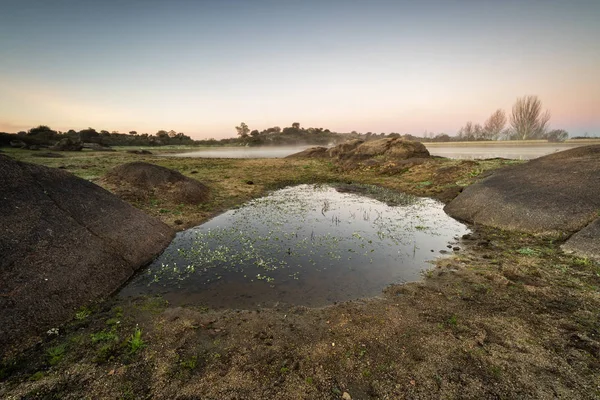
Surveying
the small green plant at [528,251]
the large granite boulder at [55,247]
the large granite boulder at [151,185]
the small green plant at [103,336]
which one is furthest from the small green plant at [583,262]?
the large granite boulder at [151,185]

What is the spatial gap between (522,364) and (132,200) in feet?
65.7

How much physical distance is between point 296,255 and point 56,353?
774cm

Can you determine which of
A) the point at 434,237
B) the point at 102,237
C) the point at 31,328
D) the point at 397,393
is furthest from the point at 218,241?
the point at 434,237

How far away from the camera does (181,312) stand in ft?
23.0

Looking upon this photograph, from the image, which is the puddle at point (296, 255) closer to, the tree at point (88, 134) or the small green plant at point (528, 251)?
the small green plant at point (528, 251)

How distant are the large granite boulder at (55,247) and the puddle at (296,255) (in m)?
0.98

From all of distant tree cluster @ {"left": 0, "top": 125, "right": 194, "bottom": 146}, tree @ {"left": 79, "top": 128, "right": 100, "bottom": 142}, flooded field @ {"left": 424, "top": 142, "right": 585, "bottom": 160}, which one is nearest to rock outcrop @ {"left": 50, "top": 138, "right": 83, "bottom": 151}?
distant tree cluster @ {"left": 0, "top": 125, "right": 194, "bottom": 146}

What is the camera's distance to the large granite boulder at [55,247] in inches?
240

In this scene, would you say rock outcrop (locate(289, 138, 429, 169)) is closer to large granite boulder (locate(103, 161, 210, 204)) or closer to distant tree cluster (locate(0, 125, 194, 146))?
large granite boulder (locate(103, 161, 210, 204))

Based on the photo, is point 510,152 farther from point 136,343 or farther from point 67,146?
point 67,146

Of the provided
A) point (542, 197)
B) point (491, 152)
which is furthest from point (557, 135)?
point (542, 197)

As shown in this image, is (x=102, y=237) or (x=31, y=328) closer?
(x=31, y=328)

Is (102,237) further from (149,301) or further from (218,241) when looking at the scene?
(218,241)

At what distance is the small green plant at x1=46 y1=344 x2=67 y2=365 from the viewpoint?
5.14 m
